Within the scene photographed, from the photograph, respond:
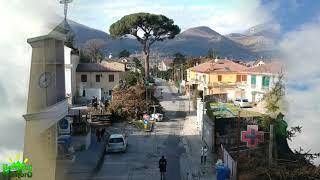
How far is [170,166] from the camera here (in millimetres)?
15031

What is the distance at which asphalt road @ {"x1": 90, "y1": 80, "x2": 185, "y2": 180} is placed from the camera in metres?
13.6

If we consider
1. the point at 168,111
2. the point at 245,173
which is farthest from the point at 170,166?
the point at 168,111

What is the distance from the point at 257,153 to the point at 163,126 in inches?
537

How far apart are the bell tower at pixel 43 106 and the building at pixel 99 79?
49.9 ft

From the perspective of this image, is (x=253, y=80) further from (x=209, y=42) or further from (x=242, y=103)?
(x=209, y=42)

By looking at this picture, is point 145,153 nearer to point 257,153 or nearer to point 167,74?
point 257,153

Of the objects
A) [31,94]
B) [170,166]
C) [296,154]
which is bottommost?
[170,166]

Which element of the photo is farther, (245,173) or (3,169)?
(245,173)

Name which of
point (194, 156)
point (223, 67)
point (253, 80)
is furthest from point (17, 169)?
point (223, 67)

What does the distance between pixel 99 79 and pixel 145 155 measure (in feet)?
46.3

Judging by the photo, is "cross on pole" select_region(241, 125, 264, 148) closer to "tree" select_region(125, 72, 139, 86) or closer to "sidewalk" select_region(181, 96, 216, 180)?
"sidewalk" select_region(181, 96, 216, 180)

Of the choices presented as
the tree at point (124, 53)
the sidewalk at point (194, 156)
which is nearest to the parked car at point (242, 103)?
the sidewalk at point (194, 156)

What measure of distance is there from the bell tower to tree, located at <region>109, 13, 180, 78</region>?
61.5 ft

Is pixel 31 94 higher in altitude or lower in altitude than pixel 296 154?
higher
